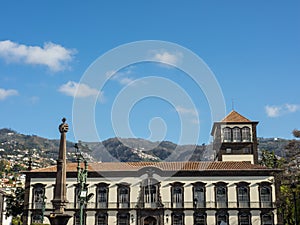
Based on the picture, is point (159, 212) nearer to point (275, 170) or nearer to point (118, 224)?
point (118, 224)

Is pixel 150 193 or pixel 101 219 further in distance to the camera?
pixel 150 193

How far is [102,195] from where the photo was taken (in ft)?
139

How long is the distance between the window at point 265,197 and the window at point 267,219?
87 cm

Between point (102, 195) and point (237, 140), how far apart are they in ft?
54.8

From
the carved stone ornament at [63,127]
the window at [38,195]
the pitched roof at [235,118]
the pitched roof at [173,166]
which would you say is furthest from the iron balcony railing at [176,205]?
the carved stone ornament at [63,127]

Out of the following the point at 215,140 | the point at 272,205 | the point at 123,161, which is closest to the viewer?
the point at 272,205

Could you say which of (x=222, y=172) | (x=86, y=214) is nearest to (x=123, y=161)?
(x=86, y=214)

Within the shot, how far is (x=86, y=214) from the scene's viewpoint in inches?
1652

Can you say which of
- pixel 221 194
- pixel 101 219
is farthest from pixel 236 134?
pixel 101 219

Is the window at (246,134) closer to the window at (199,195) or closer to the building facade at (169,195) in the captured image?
the building facade at (169,195)

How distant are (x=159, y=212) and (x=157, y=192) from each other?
1.99 m

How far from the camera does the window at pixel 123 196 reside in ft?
→ 138


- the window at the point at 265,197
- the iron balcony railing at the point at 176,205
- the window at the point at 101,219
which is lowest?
the window at the point at 101,219

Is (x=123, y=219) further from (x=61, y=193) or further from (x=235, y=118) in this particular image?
(x=61, y=193)
